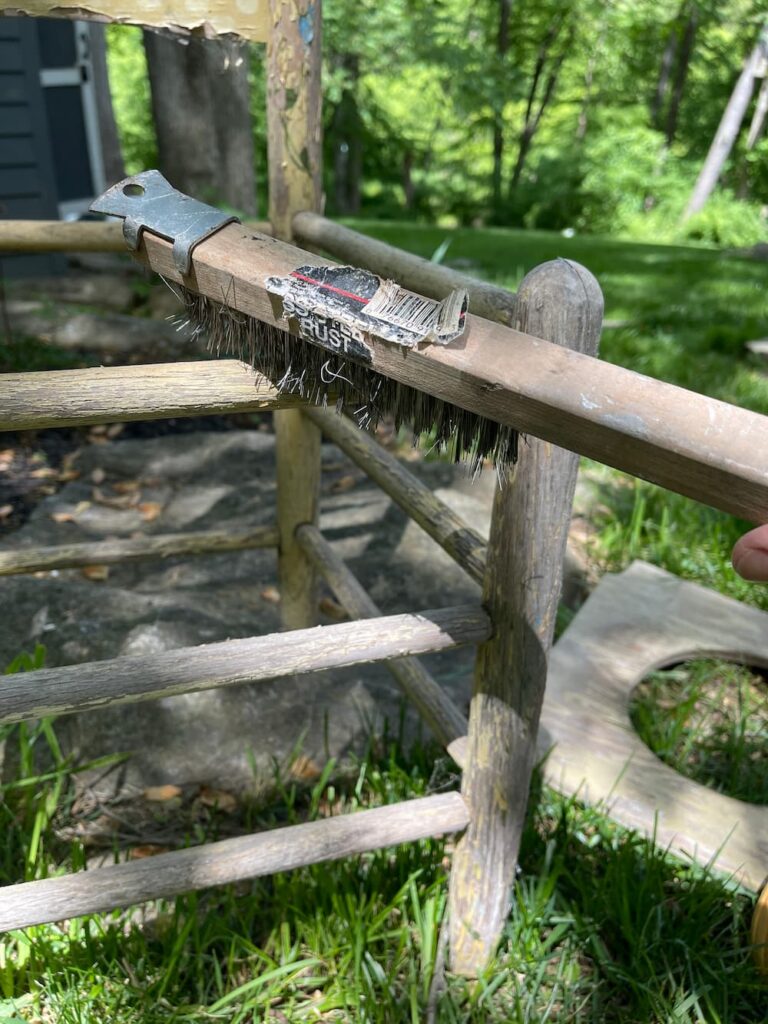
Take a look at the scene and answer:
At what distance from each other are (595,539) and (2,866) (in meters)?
2.16

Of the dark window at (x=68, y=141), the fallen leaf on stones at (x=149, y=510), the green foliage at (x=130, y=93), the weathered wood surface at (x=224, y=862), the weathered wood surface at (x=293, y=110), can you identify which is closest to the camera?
the weathered wood surface at (x=224, y=862)

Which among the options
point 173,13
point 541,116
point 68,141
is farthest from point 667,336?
point 541,116

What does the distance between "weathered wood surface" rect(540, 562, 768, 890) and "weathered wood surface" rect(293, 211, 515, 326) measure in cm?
113

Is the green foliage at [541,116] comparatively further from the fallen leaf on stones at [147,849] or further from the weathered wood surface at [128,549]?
the fallen leaf on stones at [147,849]

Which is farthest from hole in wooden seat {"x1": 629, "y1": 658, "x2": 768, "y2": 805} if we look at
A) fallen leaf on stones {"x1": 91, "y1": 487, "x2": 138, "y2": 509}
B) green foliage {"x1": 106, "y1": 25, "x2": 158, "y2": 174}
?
green foliage {"x1": 106, "y1": 25, "x2": 158, "y2": 174}

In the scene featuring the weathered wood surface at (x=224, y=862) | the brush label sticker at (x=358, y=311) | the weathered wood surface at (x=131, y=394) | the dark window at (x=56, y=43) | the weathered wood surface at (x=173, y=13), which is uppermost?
the dark window at (x=56, y=43)

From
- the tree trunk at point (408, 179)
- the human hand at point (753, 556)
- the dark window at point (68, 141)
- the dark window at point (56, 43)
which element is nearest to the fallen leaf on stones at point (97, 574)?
the human hand at point (753, 556)

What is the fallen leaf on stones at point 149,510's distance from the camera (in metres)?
3.23

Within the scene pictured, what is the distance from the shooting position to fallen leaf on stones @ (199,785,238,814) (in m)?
1.92

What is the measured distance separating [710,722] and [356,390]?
1663mm

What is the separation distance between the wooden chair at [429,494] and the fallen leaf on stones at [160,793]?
59 cm

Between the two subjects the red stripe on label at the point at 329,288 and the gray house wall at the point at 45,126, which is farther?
the gray house wall at the point at 45,126

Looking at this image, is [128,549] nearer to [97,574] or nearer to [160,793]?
[160,793]

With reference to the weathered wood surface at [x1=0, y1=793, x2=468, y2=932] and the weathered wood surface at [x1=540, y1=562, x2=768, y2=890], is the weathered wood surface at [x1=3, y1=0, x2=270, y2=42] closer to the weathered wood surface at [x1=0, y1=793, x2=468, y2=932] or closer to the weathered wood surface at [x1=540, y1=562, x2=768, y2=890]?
the weathered wood surface at [x1=0, y1=793, x2=468, y2=932]
